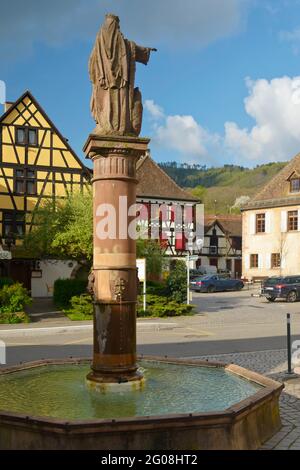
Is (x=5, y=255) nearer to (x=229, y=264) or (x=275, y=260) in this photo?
(x=275, y=260)

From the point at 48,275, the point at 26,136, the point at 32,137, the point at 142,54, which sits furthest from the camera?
the point at 48,275

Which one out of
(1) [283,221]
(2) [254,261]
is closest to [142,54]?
(1) [283,221]

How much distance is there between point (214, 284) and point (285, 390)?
1313 inches

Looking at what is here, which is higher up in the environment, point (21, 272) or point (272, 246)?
point (272, 246)

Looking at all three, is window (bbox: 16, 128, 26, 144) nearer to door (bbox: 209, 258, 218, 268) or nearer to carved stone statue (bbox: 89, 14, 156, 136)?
carved stone statue (bbox: 89, 14, 156, 136)

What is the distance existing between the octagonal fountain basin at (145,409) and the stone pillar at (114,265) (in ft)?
1.43

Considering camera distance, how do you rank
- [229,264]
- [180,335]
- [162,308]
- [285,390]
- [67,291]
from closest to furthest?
[285,390] < [180,335] < [162,308] < [67,291] < [229,264]

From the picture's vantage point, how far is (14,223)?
3569 centimetres

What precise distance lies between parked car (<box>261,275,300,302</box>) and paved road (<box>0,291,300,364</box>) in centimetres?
566

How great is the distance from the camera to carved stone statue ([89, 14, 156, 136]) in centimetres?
805

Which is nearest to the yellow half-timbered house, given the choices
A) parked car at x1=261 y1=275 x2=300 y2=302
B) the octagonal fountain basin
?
parked car at x1=261 y1=275 x2=300 y2=302

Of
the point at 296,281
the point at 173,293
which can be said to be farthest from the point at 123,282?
the point at 296,281

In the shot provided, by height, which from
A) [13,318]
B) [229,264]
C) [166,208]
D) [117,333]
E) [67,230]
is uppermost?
[166,208]

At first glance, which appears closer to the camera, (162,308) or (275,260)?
(162,308)
